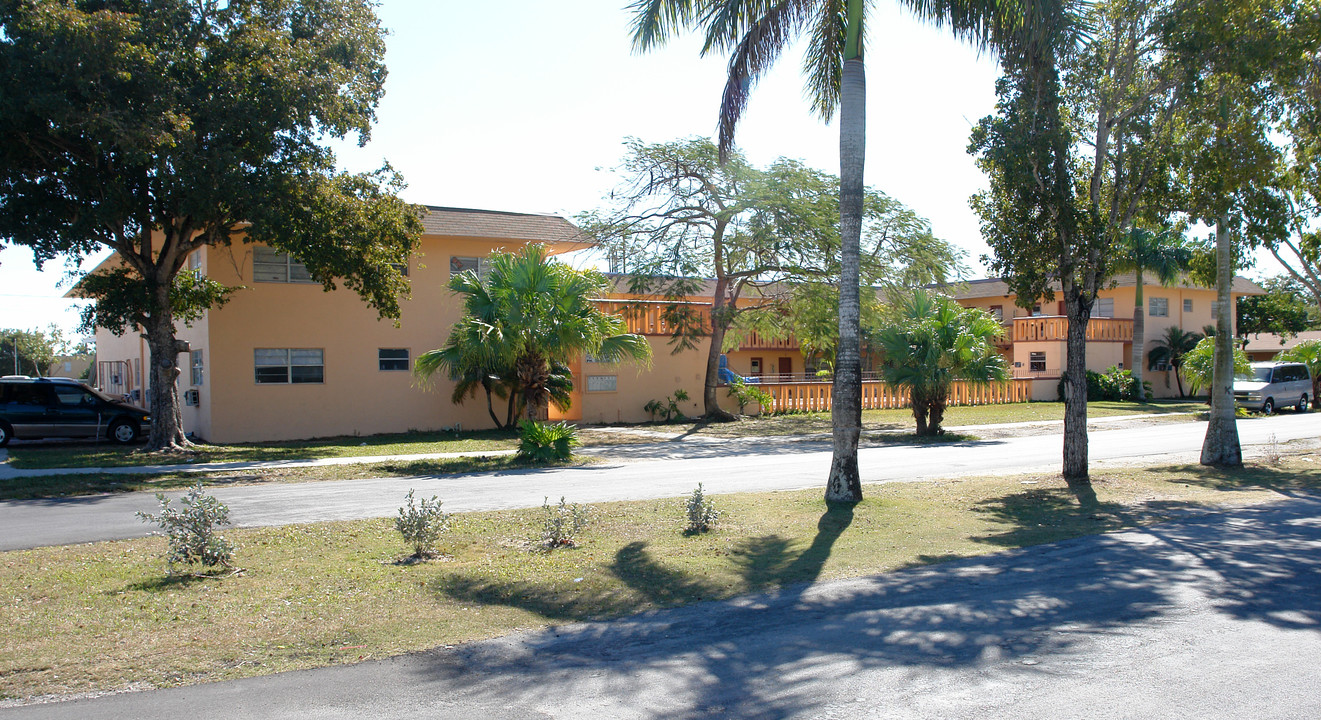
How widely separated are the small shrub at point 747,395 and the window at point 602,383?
14.2 feet

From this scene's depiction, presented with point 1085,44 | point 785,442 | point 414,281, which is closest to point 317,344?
point 414,281

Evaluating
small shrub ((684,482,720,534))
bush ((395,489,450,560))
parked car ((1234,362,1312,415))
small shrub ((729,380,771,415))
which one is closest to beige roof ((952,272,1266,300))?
parked car ((1234,362,1312,415))

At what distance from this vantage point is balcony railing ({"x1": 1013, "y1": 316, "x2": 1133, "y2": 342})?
40.0 meters

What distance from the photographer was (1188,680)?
197 inches

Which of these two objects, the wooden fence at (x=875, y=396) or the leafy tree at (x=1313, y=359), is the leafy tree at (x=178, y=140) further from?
the leafy tree at (x=1313, y=359)

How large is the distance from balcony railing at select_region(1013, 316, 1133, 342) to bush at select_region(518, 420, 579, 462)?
29.7 meters

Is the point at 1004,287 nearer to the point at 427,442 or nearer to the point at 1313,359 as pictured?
the point at 1313,359

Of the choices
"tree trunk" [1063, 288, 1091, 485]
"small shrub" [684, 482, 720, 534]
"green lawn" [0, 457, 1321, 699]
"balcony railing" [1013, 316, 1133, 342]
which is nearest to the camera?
"green lawn" [0, 457, 1321, 699]

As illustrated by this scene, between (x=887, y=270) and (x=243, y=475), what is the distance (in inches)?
713

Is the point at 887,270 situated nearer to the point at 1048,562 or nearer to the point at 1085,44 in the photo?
the point at 1085,44

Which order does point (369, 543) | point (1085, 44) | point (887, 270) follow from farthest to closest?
point (887, 270), point (1085, 44), point (369, 543)

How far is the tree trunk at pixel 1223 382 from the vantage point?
575 inches

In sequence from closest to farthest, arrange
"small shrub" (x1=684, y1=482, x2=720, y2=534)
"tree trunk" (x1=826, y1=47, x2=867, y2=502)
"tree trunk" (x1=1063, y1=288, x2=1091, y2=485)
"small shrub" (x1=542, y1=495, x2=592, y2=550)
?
"small shrub" (x1=542, y1=495, x2=592, y2=550) < "small shrub" (x1=684, y1=482, x2=720, y2=534) < "tree trunk" (x1=826, y1=47, x2=867, y2=502) < "tree trunk" (x1=1063, y1=288, x2=1091, y2=485)

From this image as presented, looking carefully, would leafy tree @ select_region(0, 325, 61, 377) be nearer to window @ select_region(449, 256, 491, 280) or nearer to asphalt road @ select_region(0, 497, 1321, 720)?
window @ select_region(449, 256, 491, 280)
